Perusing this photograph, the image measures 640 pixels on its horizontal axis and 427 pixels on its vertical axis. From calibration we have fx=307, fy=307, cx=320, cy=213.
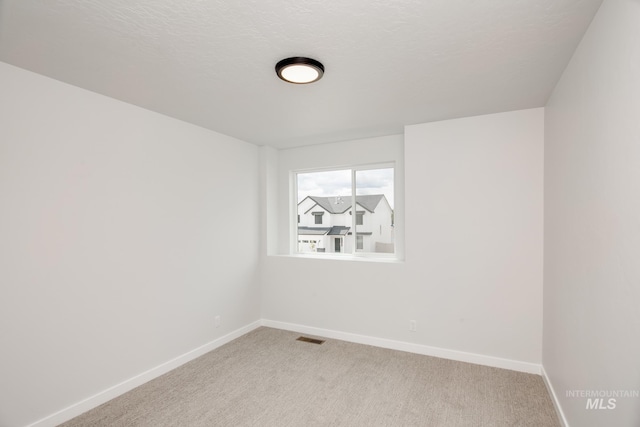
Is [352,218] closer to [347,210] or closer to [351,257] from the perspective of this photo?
[347,210]

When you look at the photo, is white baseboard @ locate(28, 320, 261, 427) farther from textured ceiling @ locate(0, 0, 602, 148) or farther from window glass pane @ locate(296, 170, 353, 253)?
textured ceiling @ locate(0, 0, 602, 148)

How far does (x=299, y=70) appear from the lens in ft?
6.84

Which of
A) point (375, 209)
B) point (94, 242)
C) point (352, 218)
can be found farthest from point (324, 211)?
point (94, 242)

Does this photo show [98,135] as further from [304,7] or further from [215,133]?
[304,7]

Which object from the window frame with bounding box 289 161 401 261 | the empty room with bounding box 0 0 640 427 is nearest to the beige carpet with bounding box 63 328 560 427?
the empty room with bounding box 0 0 640 427

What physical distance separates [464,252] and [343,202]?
173 centimetres

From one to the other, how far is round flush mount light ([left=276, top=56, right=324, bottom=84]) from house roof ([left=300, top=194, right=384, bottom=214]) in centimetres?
220

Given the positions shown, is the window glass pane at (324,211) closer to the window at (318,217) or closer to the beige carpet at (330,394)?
the window at (318,217)

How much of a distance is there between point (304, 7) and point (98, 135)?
2.08 m

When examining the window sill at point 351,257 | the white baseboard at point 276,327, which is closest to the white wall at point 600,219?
the white baseboard at point 276,327

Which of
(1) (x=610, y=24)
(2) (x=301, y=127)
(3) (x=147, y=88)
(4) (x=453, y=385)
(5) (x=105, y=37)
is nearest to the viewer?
(1) (x=610, y=24)

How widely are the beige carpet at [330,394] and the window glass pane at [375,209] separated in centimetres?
131

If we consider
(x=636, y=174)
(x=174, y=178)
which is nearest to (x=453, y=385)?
(x=636, y=174)

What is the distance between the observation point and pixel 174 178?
3.20 metres
